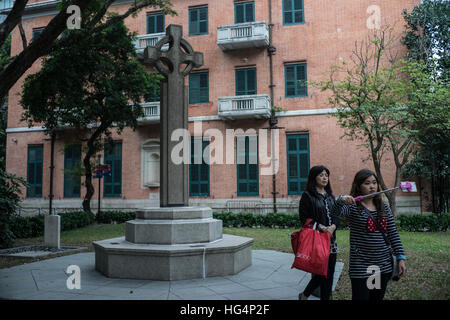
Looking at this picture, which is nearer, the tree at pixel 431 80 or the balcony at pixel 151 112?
the tree at pixel 431 80

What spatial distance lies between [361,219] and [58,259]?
7.22 meters

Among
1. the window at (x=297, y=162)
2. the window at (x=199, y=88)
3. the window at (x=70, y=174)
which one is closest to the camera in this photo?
the window at (x=297, y=162)

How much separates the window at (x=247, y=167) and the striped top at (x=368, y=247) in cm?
1578

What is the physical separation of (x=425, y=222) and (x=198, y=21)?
15551 mm

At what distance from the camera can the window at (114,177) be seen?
21.4m

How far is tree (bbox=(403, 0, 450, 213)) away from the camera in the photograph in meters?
14.8

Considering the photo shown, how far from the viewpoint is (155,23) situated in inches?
856

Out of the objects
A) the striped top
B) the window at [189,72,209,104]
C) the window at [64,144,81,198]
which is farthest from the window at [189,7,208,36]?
the striped top

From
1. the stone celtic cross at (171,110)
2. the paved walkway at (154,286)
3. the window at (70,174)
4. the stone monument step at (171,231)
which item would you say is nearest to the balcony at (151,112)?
the window at (70,174)

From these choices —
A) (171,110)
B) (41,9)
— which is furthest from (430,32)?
(41,9)

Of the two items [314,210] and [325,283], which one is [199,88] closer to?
[314,210]

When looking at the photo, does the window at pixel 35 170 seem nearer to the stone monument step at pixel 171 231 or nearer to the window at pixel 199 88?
the window at pixel 199 88

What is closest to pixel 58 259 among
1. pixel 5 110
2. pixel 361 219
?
pixel 361 219
